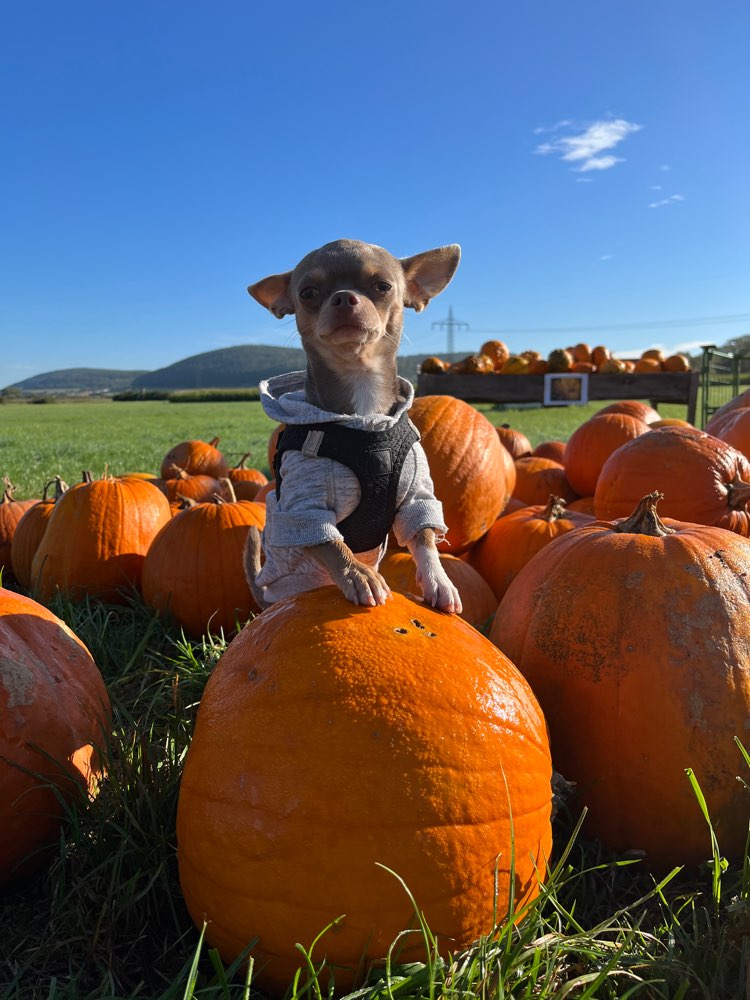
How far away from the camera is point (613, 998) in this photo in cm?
151

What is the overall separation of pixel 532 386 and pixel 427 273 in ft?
40.3

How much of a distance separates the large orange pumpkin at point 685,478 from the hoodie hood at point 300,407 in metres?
1.56

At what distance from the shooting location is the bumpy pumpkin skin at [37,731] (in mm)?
1980

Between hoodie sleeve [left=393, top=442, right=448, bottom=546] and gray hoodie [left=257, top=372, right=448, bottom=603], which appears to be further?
hoodie sleeve [left=393, top=442, right=448, bottom=546]

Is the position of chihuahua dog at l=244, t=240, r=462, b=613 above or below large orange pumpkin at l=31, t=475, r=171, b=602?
above

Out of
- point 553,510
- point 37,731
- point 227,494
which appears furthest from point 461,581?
point 37,731

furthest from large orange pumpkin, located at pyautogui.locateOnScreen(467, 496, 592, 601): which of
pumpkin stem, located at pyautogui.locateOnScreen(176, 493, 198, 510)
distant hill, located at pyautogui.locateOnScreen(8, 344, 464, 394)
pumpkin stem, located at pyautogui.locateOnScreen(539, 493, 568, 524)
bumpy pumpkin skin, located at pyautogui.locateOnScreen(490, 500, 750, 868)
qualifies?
distant hill, located at pyautogui.locateOnScreen(8, 344, 464, 394)

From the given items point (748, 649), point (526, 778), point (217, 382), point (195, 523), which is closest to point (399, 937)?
point (526, 778)

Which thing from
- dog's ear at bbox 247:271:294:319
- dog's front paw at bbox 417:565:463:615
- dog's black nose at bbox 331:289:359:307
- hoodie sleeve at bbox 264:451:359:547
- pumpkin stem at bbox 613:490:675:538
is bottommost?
dog's front paw at bbox 417:565:463:615

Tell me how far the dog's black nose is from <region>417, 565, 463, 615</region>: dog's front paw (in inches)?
38.0

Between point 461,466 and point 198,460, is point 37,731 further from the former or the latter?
point 198,460

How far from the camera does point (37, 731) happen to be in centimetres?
206

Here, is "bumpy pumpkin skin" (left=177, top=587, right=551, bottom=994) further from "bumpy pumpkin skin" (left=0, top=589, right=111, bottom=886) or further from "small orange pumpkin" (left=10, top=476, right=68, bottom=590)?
"small orange pumpkin" (left=10, top=476, right=68, bottom=590)

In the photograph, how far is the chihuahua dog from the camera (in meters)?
2.35
